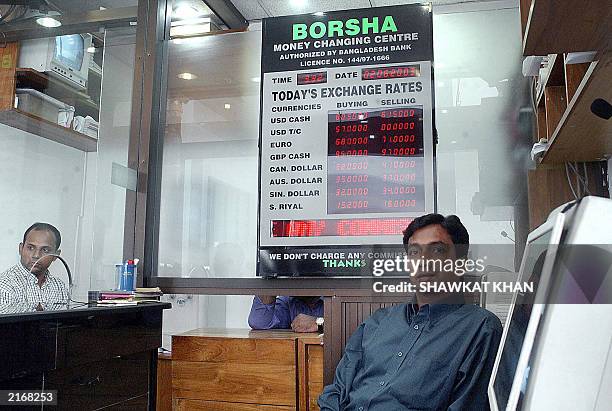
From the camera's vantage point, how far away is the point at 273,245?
8.23ft

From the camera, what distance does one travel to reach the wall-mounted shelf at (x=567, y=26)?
1034mm

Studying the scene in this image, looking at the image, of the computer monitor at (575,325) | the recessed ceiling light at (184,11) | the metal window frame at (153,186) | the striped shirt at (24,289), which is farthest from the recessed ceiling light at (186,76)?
the computer monitor at (575,325)

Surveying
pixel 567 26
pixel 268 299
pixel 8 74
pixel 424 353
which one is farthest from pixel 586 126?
pixel 8 74

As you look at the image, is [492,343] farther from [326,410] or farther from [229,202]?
[229,202]

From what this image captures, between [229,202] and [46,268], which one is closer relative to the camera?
[46,268]

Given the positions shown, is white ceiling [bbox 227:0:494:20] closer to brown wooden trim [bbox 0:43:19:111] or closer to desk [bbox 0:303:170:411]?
brown wooden trim [bbox 0:43:19:111]

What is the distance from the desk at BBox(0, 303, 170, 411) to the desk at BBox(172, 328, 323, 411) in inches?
6.0

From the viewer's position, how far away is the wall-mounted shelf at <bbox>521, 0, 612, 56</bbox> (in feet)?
3.39

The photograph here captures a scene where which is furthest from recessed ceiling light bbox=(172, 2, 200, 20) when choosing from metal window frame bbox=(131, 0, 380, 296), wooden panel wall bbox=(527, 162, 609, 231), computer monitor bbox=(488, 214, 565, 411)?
computer monitor bbox=(488, 214, 565, 411)

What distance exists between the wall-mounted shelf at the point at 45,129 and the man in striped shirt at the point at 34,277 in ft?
1.13

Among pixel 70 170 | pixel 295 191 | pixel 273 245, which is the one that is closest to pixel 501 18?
pixel 295 191

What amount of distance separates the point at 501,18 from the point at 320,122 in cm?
88

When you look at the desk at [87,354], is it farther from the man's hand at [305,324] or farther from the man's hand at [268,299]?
the man's hand at [305,324]

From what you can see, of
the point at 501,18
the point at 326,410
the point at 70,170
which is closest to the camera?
the point at 326,410
